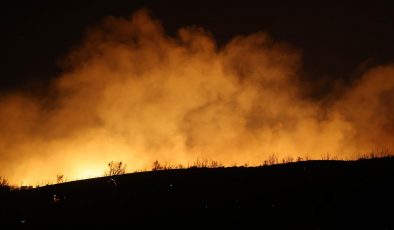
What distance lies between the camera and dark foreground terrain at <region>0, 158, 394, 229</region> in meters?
9.98

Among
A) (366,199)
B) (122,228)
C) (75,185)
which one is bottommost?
(122,228)

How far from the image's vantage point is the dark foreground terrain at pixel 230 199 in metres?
9.98

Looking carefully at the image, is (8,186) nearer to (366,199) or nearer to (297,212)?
(297,212)

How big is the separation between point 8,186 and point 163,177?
8345 mm

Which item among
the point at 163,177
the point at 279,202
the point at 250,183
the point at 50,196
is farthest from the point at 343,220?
the point at 50,196

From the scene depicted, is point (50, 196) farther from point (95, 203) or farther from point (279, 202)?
point (279, 202)

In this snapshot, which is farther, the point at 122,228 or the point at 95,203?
the point at 95,203

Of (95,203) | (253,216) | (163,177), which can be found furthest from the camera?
(163,177)

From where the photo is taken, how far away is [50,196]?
45.5 ft

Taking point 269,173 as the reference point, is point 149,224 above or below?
below

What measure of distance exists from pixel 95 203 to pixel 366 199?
23.9 feet

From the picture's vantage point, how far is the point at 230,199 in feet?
37.6

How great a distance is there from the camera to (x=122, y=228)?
1037cm

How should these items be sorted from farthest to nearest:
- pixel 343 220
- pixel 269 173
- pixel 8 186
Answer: pixel 8 186
pixel 269 173
pixel 343 220
